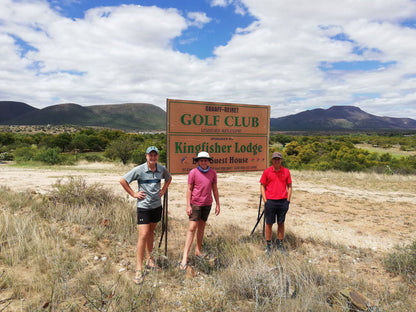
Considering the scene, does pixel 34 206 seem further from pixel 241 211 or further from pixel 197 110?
pixel 241 211

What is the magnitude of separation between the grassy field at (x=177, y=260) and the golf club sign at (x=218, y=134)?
1.65m

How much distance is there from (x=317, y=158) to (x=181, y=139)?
31069 millimetres

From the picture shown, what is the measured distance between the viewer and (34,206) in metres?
5.66

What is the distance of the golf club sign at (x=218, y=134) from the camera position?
539 centimetres

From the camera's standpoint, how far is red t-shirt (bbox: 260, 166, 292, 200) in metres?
4.76

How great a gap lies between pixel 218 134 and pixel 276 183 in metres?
1.83

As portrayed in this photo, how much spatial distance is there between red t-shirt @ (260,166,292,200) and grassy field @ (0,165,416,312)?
1038 millimetres

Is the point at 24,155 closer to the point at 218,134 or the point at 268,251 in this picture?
the point at 218,134

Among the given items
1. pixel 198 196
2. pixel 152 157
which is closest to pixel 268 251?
pixel 198 196

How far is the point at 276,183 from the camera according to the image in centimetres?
477

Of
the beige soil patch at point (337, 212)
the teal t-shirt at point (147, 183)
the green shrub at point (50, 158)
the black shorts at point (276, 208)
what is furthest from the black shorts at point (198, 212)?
the green shrub at point (50, 158)

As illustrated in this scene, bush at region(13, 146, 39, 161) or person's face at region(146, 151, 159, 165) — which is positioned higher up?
person's face at region(146, 151, 159, 165)

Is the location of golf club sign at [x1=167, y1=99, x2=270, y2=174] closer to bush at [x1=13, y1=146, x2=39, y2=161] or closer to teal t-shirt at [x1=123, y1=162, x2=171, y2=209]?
teal t-shirt at [x1=123, y1=162, x2=171, y2=209]

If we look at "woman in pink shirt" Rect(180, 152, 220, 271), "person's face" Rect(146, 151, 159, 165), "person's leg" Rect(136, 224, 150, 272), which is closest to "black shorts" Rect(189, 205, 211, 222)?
"woman in pink shirt" Rect(180, 152, 220, 271)
